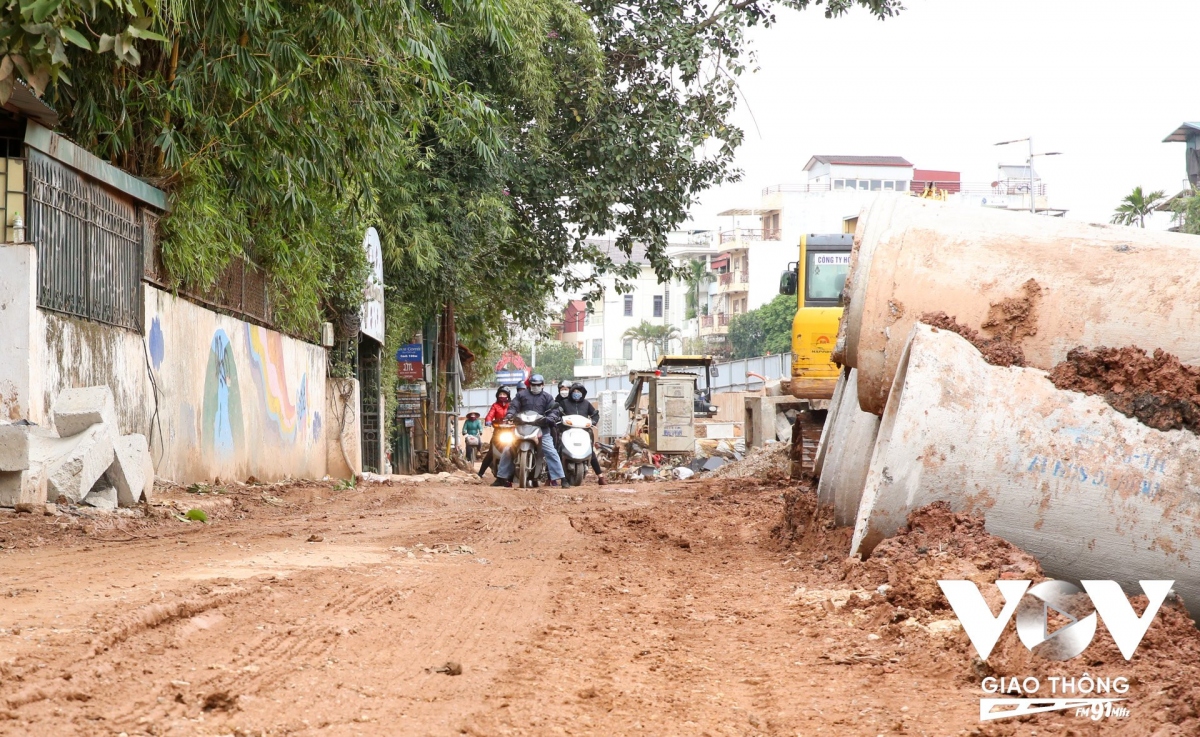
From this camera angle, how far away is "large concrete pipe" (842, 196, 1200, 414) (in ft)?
21.1

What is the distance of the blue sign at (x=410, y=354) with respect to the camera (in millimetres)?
26094

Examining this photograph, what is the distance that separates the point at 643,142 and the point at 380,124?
10.0 meters

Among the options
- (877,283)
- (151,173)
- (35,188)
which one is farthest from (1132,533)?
(151,173)

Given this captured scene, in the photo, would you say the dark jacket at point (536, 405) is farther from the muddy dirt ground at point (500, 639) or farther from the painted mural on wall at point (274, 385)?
the muddy dirt ground at point (500, 639)

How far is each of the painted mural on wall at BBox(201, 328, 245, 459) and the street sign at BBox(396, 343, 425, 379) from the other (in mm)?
11337

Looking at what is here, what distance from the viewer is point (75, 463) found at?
28.6ft

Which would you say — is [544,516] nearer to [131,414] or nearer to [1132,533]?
[131,414]

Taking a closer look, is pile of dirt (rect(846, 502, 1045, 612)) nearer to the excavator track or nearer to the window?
the excavator track

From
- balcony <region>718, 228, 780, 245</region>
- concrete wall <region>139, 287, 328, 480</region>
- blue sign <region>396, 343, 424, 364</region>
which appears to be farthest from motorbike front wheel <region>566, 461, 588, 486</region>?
balcony <region>718, 228, 780, 245</region>

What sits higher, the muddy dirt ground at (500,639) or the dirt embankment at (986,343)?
the dirt embankment at (986,343)

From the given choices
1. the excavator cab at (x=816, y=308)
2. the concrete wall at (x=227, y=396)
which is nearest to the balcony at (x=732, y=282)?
the excavator cab at (x=816, y=308)

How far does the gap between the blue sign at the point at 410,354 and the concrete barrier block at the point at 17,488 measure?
693 inches

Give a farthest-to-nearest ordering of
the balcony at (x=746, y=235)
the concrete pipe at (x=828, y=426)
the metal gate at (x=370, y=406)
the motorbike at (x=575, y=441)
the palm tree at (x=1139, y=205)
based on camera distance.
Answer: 1. the balcony at (x=746, y=235)
2. the palm tree at (x=1139, y=205)
3. the metal gate at (x=370, y=406)
4. the motorbike at (x=575, y=441)
5. the concrete pipe at (x=828, y=426)

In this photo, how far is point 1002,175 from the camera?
3221 inches
